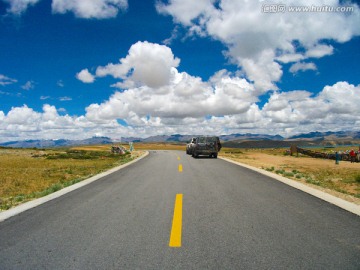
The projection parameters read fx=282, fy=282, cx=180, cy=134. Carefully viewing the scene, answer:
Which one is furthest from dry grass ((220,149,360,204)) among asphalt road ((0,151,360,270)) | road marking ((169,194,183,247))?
road marking ((169,194,183,247))

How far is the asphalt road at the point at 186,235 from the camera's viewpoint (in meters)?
3.76

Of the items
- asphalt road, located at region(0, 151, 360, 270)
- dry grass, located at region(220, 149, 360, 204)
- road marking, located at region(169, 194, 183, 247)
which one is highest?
road marking, located at region(169, 194, 183, 247)

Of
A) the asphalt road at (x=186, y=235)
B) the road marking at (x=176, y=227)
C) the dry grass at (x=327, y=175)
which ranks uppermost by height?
the road marking at (x=176, y=227)

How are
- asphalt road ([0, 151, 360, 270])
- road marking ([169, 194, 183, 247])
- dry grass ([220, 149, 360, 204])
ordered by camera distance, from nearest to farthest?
asphalt road ([0, 151, 360, 270]) < road marking ([169, 194, 183, 247]) < dry grass ([220, 149, 360, 204])

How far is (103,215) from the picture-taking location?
6.10 meters

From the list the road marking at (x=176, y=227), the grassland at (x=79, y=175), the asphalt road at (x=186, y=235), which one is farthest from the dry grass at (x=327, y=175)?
the road marking at (x=176, y=227)

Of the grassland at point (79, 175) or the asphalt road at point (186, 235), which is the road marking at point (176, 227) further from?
the grassland at point (79, 175)

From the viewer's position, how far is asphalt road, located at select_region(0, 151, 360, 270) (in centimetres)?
376

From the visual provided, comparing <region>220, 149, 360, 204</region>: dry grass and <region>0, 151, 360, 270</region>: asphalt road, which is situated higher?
<region>0, 151, 360, 270</region>: asphalt road

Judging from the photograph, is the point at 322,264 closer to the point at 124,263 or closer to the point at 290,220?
the point at 290,220

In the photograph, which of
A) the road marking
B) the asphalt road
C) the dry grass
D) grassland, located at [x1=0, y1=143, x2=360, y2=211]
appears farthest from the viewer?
the dry grass

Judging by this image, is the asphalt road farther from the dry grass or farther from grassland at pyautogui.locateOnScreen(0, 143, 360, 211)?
the dry grass

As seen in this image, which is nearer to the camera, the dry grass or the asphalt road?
the asphalt road

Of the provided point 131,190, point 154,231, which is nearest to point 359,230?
point 154,231
